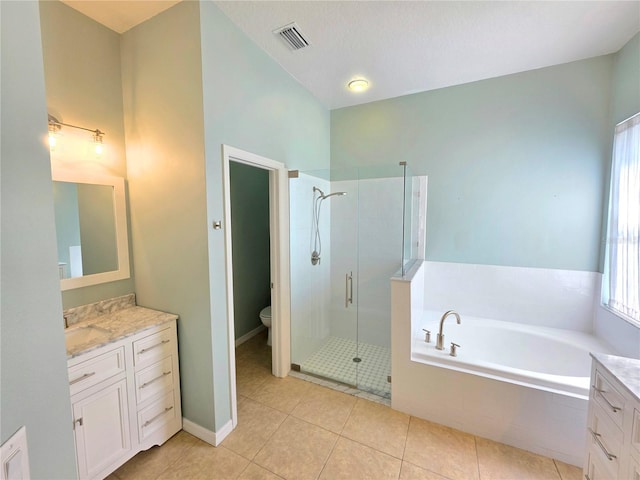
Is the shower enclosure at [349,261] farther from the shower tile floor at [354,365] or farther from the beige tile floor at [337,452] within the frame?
the beige tile floor at [337,452]

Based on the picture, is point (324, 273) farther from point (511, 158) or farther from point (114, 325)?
point (511, 158)

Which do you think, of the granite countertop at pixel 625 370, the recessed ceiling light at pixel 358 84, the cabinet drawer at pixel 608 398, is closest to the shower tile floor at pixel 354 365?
the cabinet drawer at pixel 608 398

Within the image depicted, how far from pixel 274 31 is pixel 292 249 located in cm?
184

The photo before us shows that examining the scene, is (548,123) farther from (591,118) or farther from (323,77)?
(323,77)

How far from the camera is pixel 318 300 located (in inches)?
126

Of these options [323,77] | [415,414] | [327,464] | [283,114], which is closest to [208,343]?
[327,464]

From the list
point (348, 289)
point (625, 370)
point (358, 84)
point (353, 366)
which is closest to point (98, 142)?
point (358, 84)

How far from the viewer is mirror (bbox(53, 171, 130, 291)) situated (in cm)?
175

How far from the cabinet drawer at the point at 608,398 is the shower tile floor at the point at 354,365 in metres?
1.50

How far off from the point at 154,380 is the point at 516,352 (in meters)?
3.18

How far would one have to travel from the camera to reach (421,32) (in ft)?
6.45

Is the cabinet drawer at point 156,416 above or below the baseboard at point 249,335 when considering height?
above

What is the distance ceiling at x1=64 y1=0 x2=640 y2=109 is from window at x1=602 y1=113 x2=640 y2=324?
0.78m

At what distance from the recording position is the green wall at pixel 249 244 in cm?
335
